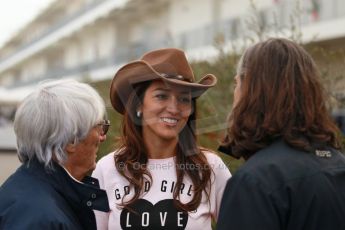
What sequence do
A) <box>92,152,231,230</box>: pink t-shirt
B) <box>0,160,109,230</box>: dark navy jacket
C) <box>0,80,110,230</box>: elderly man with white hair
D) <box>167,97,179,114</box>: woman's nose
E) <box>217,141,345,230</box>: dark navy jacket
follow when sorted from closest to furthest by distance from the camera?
1. <box>217,141,345,230</box>: dark navy jacket
2. <box>0,160,109,230</box>: dark navy jacket
3. <box>0,80,110,230</box>: elderly man with white hair
4. <box>92,152,231,230</box>: pink t-shirt
5. <box>167,97,179,114</box>: woman's nose

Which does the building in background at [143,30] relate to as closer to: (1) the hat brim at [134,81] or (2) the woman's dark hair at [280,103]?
(1) the hat brim at [134,81]

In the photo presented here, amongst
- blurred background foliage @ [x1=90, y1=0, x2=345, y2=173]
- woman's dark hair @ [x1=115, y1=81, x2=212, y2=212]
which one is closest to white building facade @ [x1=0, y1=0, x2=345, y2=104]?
blurred background foliage @ [x1=90, y1=0, x2=345, y2=173]

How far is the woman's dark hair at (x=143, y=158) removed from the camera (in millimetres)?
2590

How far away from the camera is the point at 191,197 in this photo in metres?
2.57

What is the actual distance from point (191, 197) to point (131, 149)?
0.40 meters

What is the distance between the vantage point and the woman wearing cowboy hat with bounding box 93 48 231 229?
2.53 meters

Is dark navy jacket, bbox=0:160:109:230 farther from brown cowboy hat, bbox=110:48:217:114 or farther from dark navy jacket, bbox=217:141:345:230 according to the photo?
brown cowboy hat, bbox=110:48:217:114

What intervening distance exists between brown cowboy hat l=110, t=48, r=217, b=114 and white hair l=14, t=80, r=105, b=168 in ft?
1.98

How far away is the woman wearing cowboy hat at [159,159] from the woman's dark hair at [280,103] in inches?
29.6

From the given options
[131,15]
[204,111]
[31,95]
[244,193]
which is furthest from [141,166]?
[131,15]

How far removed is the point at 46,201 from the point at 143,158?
0.82m

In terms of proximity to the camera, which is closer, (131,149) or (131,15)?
(131,149)

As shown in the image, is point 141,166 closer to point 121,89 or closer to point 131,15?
point 121,89

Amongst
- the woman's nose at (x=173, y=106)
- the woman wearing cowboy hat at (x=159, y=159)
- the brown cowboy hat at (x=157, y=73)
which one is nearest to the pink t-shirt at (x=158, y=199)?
the woman wearing cowboy hat at (x=159, y=159)
